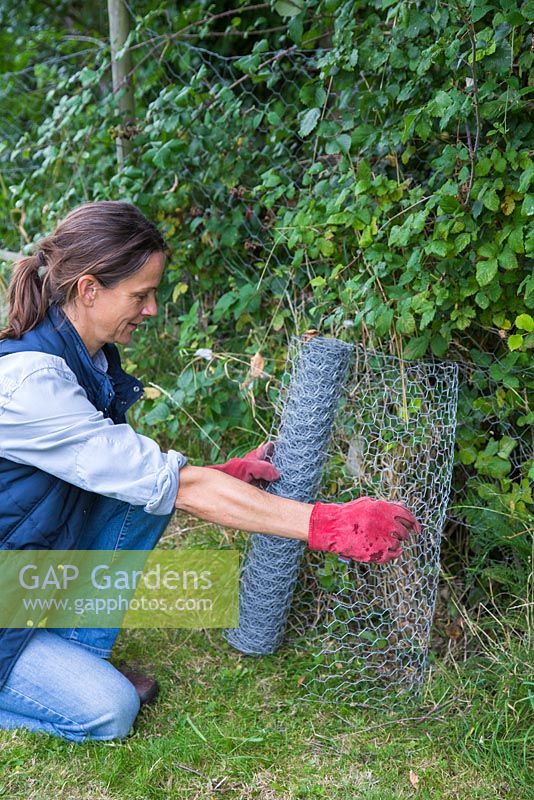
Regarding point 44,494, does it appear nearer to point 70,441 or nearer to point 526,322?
point 70,441

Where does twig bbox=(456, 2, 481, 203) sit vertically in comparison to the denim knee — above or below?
above

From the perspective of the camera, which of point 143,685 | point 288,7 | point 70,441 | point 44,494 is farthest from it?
point 288,7

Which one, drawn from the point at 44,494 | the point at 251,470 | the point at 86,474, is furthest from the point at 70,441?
the point at 251,470

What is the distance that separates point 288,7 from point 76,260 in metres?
1.24

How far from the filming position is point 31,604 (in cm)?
214

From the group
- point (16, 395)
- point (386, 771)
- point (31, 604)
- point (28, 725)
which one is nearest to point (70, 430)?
point (16, 395)

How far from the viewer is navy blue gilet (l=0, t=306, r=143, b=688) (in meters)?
1.99

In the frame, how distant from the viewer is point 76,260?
2045 millimetres

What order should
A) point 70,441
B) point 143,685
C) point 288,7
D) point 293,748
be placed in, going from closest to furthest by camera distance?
1. point 70,441
2. point 293,748
3. point 143,685
4. point 288,7

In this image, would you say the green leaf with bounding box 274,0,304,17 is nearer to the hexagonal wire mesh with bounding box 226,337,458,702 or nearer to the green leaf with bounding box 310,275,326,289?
the green leaf with bounding box 310,275,326,289

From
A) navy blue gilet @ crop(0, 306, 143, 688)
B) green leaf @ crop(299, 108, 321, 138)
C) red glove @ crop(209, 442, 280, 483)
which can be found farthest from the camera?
green leaf @ crop(299, 108, 321, 138)

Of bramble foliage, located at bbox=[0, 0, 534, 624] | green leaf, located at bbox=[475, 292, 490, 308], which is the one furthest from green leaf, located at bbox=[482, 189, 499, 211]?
green leaf, located at bbox=[475, 292, 490, 308]

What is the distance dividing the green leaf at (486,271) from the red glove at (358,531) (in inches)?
25.4

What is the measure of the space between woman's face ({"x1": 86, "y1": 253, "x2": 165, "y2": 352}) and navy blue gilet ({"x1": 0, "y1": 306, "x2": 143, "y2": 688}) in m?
0.07
